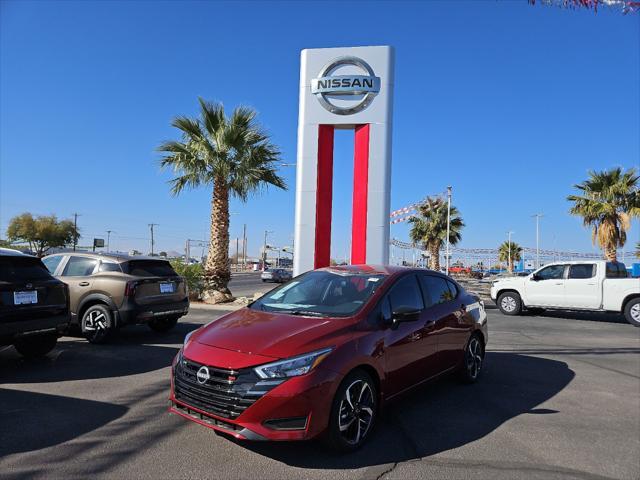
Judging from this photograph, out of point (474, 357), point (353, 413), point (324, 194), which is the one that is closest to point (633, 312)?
point (324, 194)

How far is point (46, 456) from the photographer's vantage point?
3.53 m

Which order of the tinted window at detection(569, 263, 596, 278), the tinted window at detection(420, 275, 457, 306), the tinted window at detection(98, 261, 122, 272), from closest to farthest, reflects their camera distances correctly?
the tinted window at detection(420, 275, 457, 306), the tinted window at detection(98, 261, 122, 272), the tinted window at detection(569, 263, 596, 278)

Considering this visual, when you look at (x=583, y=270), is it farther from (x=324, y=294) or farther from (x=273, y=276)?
(x=273, y=276)

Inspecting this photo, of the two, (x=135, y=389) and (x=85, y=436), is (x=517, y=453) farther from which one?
(x=135, y=389)

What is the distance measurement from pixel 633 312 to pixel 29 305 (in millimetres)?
14066

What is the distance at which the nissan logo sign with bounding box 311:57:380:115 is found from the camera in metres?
13.2

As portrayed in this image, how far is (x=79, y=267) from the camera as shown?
27.2ft

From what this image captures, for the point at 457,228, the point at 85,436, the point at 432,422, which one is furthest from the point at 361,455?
the point at 457,228

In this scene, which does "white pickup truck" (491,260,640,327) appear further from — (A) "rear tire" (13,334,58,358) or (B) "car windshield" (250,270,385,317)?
(A) "rear tire" (13,334,58,358)

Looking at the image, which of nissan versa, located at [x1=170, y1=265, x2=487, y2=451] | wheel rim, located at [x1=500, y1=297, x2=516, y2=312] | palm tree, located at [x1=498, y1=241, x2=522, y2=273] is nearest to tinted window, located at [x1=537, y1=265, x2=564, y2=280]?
wheel rim, located at [x1=500, y1=297, x2=516, y2=312]

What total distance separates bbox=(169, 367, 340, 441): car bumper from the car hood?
0.81 ft

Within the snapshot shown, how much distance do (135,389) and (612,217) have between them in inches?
926

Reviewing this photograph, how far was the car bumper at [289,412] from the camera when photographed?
334 cm

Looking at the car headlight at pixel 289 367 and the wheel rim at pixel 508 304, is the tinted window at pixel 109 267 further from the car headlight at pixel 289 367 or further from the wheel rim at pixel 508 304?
the wheel rim at pixel 508 304
